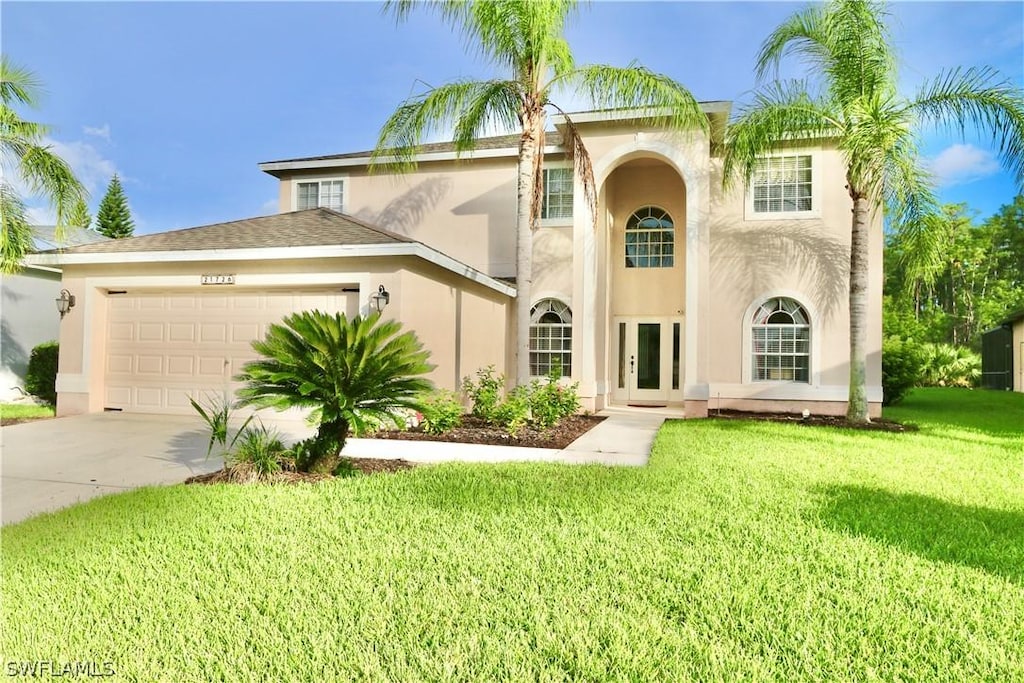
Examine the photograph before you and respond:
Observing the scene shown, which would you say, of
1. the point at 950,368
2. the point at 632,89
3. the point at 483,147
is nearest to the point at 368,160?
the point at 483,147

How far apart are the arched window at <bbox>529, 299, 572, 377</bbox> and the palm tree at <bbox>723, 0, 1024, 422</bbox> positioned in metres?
5.11

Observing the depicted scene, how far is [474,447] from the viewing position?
8273 millimetres

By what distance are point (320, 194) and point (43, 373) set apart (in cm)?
786

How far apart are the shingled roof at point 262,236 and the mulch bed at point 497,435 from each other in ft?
10.5

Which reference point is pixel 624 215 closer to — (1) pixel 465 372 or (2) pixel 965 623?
(1) pixel 465 372

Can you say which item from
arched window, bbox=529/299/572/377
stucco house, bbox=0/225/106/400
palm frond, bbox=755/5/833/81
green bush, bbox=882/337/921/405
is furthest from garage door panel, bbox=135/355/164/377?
green bush, bbox=882/337/921/405

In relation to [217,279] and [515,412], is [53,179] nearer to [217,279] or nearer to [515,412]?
[217,279]

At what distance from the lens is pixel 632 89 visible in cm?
986

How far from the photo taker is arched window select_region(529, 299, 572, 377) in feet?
46.5

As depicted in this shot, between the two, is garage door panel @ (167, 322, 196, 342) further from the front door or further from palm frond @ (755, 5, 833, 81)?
palm frond @ (755, 5, 833, 81)

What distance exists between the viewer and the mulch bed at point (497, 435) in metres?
8.70

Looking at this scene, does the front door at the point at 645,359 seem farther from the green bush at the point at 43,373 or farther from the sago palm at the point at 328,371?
the green bush at the point at 43,373

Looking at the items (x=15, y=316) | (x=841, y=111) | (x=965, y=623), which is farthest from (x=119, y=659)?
(x=15, y=316)

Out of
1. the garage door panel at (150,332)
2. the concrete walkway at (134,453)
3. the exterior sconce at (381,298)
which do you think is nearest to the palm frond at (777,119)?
the concrete walkway at (134,453)
